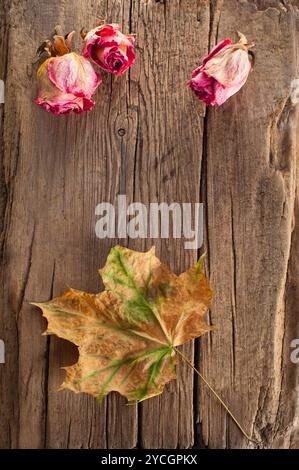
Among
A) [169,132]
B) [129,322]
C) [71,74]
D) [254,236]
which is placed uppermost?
[71,74]

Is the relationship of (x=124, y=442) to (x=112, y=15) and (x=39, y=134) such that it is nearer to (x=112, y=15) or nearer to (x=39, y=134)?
(x=39, y=134)

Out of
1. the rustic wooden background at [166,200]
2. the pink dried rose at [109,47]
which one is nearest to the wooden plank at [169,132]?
the rustic wooden background at [166,200]

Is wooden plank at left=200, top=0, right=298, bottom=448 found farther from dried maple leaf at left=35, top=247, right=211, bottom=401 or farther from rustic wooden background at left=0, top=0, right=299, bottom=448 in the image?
dried maple leaf at left=35, top=247, right=211, bottom=401

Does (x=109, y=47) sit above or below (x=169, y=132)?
above

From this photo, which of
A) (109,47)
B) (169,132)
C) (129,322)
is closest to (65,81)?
(109,47)

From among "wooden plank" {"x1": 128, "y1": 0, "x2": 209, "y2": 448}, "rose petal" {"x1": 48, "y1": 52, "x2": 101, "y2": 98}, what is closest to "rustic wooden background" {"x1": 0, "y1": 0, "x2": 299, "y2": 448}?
"wooden plank" {"x1": 128, "y1": 0, "x2": 209, "y2": 448}

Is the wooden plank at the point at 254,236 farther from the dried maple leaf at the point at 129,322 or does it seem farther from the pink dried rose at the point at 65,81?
the pink dried rose at the point at 65,81

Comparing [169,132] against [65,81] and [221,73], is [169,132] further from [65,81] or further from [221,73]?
[65,81]

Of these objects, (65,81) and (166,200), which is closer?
(65,81)

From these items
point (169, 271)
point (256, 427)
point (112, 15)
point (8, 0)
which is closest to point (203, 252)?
point (169, 271)
